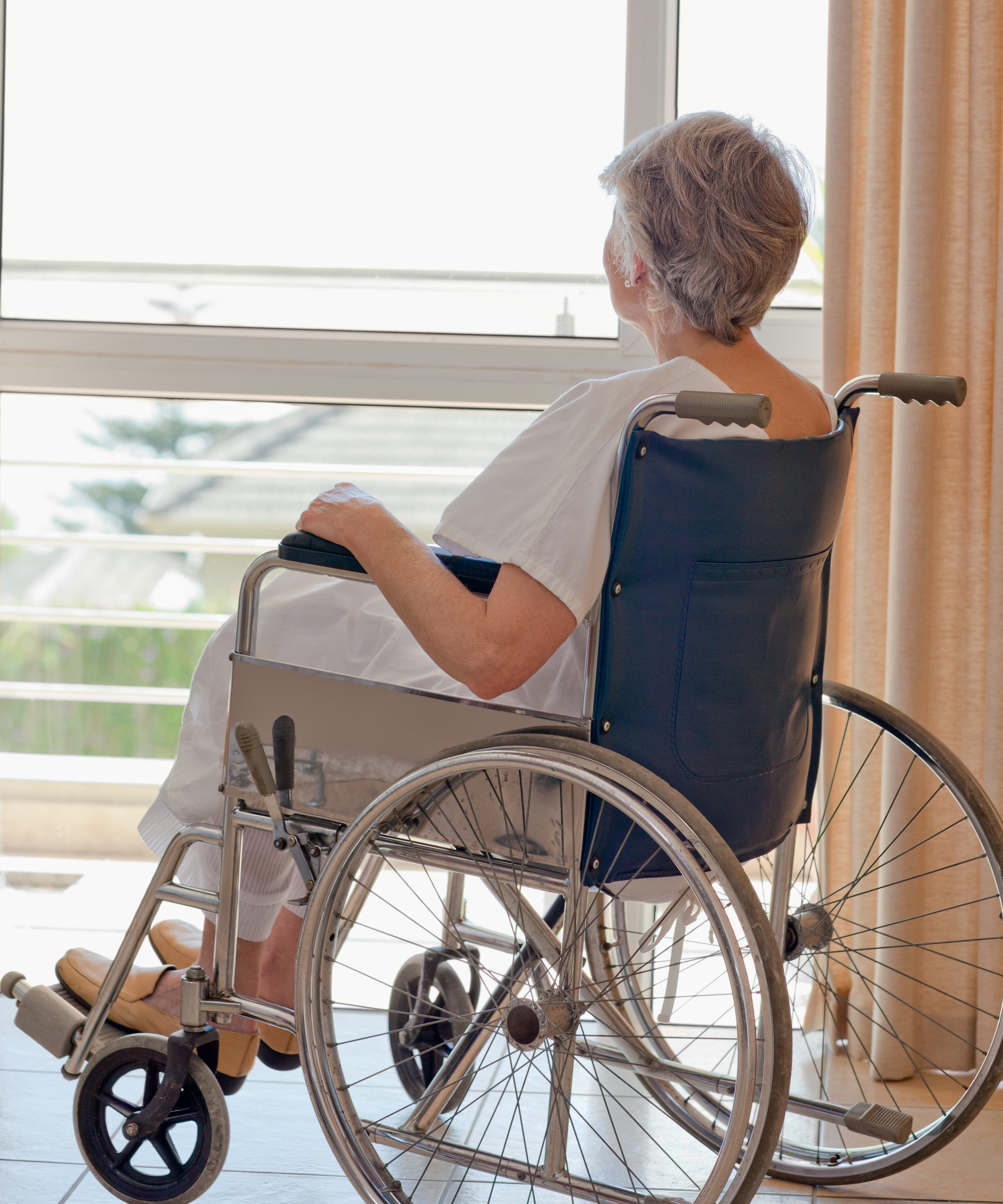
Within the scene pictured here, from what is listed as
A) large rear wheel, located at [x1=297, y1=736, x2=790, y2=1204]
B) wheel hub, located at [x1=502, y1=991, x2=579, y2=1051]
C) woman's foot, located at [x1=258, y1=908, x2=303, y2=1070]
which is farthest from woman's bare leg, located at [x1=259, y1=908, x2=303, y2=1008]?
wheel hub, located at [x1=502, y1=991, x2=579, y2=1051]

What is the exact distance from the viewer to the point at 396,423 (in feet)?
7.64

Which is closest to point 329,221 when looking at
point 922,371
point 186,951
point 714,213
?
point 922,371

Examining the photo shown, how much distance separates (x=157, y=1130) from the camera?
1384 millimetres

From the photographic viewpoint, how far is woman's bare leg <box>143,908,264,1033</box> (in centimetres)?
150

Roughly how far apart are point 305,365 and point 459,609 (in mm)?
1147

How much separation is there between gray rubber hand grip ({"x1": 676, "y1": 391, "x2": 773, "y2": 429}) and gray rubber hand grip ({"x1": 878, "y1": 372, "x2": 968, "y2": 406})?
30 centimetres

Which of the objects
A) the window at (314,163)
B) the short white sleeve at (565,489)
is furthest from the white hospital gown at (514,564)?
the window at (314,163)

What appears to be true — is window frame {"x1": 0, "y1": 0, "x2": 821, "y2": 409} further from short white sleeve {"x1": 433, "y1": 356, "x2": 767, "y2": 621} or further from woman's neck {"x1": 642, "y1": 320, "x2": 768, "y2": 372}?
short white sleeve {"x1": 433, "y1": 356, "x2": 767, "y2": 621}

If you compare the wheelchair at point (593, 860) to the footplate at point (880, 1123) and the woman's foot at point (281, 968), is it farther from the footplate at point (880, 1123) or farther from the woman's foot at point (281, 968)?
the woman's foot at point (281, 968)

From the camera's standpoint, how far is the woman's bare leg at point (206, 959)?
1498 mm

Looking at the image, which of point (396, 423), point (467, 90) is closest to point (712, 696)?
point (396, 423)

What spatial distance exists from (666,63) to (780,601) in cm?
130

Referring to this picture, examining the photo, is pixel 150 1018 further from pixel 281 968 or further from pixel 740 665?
pixel 740 665

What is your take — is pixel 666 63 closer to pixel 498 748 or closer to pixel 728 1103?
pixel 498 748
